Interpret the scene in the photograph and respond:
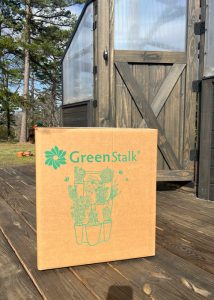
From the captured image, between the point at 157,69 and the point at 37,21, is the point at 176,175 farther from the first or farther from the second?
the point at 37,21

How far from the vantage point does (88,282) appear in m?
1.65

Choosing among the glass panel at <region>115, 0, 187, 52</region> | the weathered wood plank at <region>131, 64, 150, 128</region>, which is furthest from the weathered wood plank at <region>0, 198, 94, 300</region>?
the glass panel at <region>115, 0, 187, 52</region>

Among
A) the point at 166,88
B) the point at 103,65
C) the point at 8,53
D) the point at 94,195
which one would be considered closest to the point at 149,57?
the point at 166,88

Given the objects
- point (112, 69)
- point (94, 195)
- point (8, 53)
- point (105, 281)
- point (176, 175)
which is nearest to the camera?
point (105, 281)

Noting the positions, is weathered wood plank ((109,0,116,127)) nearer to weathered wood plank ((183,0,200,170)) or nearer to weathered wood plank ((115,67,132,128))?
weathered wood plank ((115,67,132,128))

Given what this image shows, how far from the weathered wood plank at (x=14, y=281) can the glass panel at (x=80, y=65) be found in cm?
256

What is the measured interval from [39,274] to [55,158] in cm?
69

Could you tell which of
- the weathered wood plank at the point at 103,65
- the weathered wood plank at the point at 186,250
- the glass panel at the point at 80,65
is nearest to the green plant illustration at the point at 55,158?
the weathered wood plank at the point at 186,250

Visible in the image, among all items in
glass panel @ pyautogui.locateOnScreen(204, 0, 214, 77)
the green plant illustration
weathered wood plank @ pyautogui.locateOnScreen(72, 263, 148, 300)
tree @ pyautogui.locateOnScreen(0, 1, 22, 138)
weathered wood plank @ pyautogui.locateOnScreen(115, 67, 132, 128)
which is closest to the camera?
weathered wood plank @ pyautogui.locateOnScreen(72, 263, 148, 300)

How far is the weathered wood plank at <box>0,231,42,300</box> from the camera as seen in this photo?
60.4 inches

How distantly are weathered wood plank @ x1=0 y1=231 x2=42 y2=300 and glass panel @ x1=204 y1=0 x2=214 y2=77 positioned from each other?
289 centimetres

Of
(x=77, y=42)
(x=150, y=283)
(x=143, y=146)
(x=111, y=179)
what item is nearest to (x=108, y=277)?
(x=150, y=283)

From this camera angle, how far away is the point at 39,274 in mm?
1733

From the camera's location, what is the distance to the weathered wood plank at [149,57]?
359 centimetres
